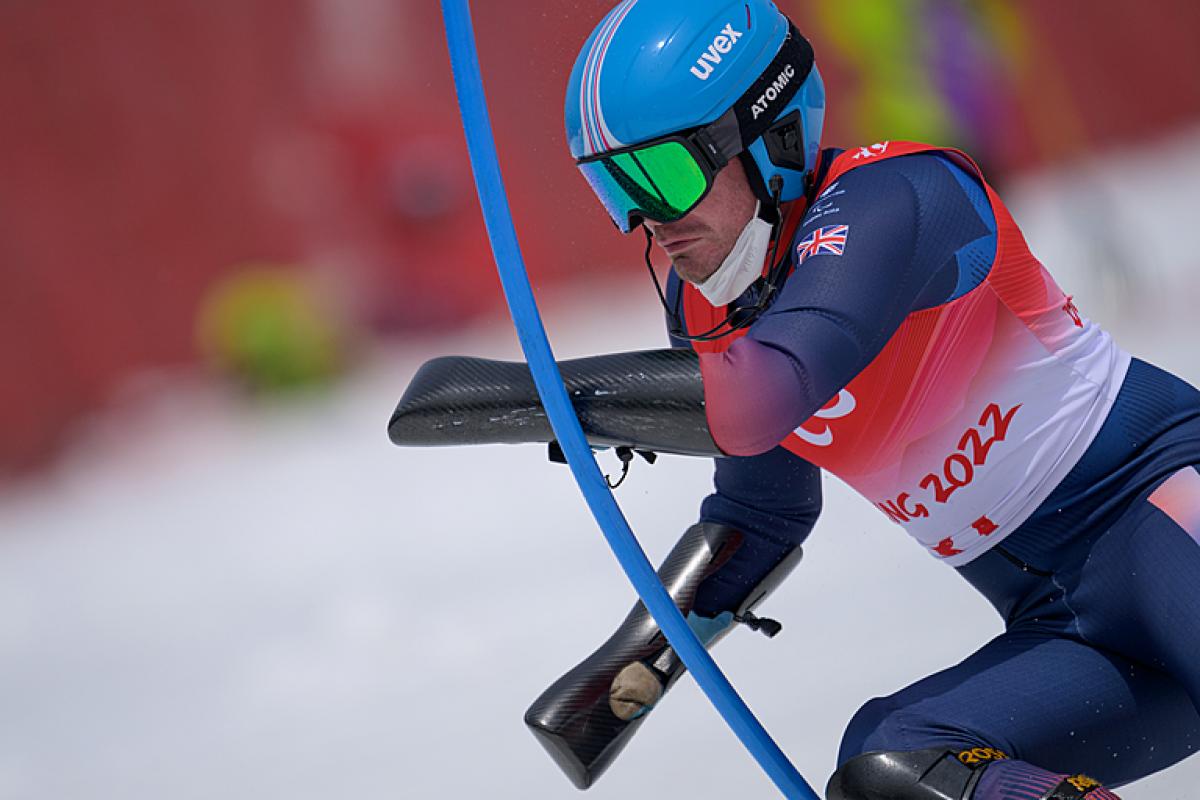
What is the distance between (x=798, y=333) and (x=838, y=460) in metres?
0.50

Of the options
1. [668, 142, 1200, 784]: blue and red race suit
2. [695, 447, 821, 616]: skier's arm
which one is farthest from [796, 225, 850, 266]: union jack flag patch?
[695, 447, 821, 616]: skier's arm

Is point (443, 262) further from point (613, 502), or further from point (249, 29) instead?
point (613, 502)

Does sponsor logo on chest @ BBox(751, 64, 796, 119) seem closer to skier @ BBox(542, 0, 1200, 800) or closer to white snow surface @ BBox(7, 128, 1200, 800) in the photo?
skier @ BBox(542, 0, 1200, 800)

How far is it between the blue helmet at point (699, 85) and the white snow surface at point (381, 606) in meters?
1.40

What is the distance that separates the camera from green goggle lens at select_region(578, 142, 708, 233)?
1910 mm

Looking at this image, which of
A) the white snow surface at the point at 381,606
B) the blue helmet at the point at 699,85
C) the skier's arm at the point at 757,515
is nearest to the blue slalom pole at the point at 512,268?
the blue helmet at the point at 699,85

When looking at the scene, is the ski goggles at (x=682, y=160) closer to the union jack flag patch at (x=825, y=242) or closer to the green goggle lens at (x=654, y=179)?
the green goggle lens at (x=654, y=179)

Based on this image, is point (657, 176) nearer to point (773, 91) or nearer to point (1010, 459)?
point (773, 91)

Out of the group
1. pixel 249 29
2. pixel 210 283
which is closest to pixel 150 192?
pixel 210 283

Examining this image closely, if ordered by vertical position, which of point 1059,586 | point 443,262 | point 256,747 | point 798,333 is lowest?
point 1059,586

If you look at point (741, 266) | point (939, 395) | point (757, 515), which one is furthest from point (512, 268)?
point (757, 515)

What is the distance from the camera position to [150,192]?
5.10 metres

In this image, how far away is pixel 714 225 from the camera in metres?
2.00

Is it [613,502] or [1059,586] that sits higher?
[613,502]
